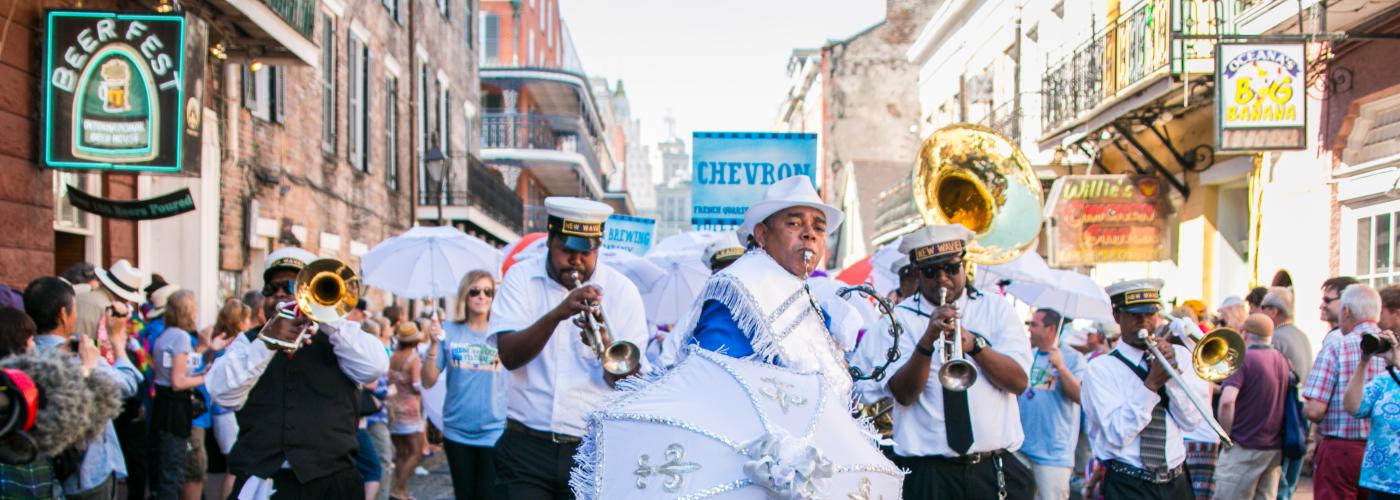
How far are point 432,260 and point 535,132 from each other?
30.5 m

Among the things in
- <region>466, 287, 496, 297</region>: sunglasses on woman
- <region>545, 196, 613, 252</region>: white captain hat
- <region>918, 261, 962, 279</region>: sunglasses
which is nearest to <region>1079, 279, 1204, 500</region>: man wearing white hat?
<region>918, 261, 962, 279</region>: sunglasses

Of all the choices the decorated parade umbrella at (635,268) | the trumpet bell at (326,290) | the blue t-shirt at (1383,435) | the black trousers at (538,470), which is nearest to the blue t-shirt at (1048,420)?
the blue t-shirt at (1383,435)

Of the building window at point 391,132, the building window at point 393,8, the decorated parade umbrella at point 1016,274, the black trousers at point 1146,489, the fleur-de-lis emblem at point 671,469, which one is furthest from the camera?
the building window at point 391,132

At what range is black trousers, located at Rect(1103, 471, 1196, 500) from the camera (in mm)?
6422

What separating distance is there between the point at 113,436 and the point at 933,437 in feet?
14.0

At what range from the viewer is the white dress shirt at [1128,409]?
645 cm

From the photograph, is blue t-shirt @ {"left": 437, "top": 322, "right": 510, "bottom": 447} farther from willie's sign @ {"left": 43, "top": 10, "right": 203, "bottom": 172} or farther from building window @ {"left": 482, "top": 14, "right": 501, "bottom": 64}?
building window @ {"left": 482, "top": 14, "right": 501, "bottom": 64}

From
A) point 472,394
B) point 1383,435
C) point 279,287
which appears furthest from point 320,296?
point 1383,435

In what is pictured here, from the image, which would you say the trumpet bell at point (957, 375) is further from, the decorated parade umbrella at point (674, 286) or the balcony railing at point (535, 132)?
the balcony railing at point (535, 132)

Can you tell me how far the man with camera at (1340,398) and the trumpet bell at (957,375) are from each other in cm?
300

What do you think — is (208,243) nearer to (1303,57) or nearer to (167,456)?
(167,456)

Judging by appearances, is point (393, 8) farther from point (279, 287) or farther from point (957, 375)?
point (957, 375)

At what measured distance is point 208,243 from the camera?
1427cm

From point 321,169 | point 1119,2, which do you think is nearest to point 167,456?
point 321,169
